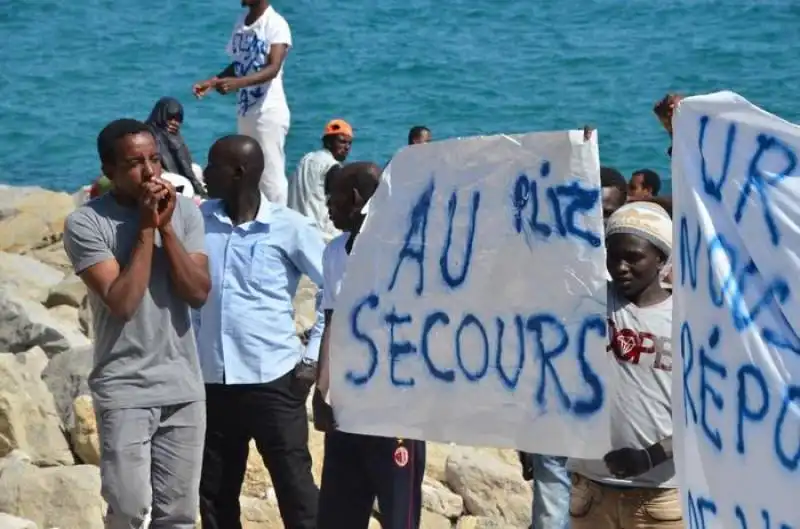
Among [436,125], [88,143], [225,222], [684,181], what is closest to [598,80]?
[436,125]

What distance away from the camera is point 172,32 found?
110ft

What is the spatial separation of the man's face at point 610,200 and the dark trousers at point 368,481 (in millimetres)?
1483

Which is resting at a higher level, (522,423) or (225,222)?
(225,222)

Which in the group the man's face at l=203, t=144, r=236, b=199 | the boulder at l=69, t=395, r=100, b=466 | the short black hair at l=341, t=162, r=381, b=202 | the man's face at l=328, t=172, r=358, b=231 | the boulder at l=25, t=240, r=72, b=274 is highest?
the boulder at l=25, t=240, r=72, b=274

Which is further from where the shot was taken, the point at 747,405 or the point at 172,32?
the point at 172,32

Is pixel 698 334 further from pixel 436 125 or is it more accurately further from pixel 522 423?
pixel 436 125

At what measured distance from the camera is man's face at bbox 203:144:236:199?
20.6 feet

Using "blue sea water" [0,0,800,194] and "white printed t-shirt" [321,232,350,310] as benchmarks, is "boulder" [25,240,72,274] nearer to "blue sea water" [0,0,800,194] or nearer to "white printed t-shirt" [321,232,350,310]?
"white printed t-shirt" [321,232,350,310]

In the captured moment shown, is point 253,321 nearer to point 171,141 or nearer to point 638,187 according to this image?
point 638,187

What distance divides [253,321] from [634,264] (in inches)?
68.3

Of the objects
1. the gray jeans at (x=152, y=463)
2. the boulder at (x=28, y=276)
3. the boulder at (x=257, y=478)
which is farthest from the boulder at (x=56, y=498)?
the boulder at (x=28, y=276)

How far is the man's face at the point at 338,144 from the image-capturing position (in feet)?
40.7

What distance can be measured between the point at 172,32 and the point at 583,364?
29.9 meters

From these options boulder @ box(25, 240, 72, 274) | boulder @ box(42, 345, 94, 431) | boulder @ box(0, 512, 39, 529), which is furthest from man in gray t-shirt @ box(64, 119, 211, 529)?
boulder @ box(25, 240, 72, 274)
